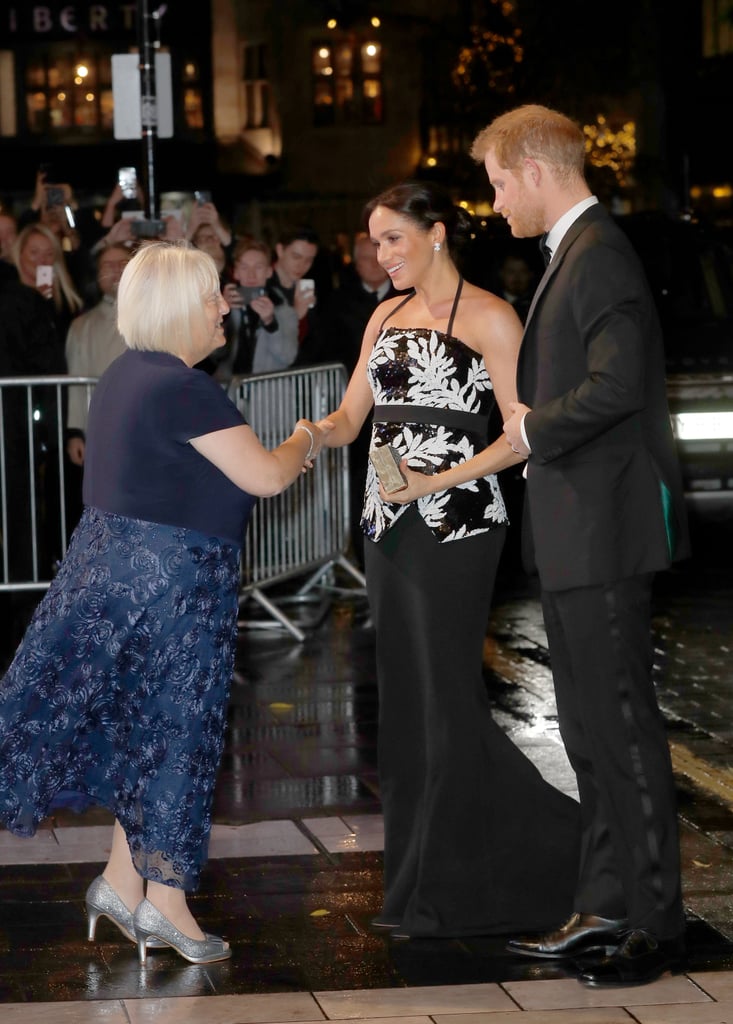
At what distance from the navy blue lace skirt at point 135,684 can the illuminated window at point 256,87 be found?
137ft

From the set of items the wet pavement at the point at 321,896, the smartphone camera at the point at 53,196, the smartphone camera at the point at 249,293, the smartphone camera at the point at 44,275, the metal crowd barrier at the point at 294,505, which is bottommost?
the wet pavement at the point at 321,896

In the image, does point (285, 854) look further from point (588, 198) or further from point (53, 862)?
point (588, 198)

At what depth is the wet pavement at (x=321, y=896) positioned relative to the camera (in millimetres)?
4555

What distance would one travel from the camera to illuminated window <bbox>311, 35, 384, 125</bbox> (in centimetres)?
4641

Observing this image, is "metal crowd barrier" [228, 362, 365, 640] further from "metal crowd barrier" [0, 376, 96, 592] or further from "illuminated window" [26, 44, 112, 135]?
"illuminated window" [26, 44, 112, 135]

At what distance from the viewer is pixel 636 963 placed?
4.70 meters

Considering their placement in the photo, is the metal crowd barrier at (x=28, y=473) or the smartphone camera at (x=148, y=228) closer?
the metal crowd barrier at (x=28, y=473)

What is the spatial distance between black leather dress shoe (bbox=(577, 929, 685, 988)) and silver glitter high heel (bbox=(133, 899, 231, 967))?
1.02 metres

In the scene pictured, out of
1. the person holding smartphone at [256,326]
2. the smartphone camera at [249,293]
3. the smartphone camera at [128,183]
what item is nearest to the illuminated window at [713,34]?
the smartphone camera at [128,183]

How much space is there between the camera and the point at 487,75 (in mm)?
33031

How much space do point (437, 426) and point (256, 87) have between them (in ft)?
137

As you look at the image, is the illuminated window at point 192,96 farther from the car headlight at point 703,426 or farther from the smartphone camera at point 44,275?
the smartphone camera at point 44,275

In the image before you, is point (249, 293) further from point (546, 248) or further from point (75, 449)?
point (546, 248)

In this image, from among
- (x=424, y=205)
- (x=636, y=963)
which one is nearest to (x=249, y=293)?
(x=424, y=205)
